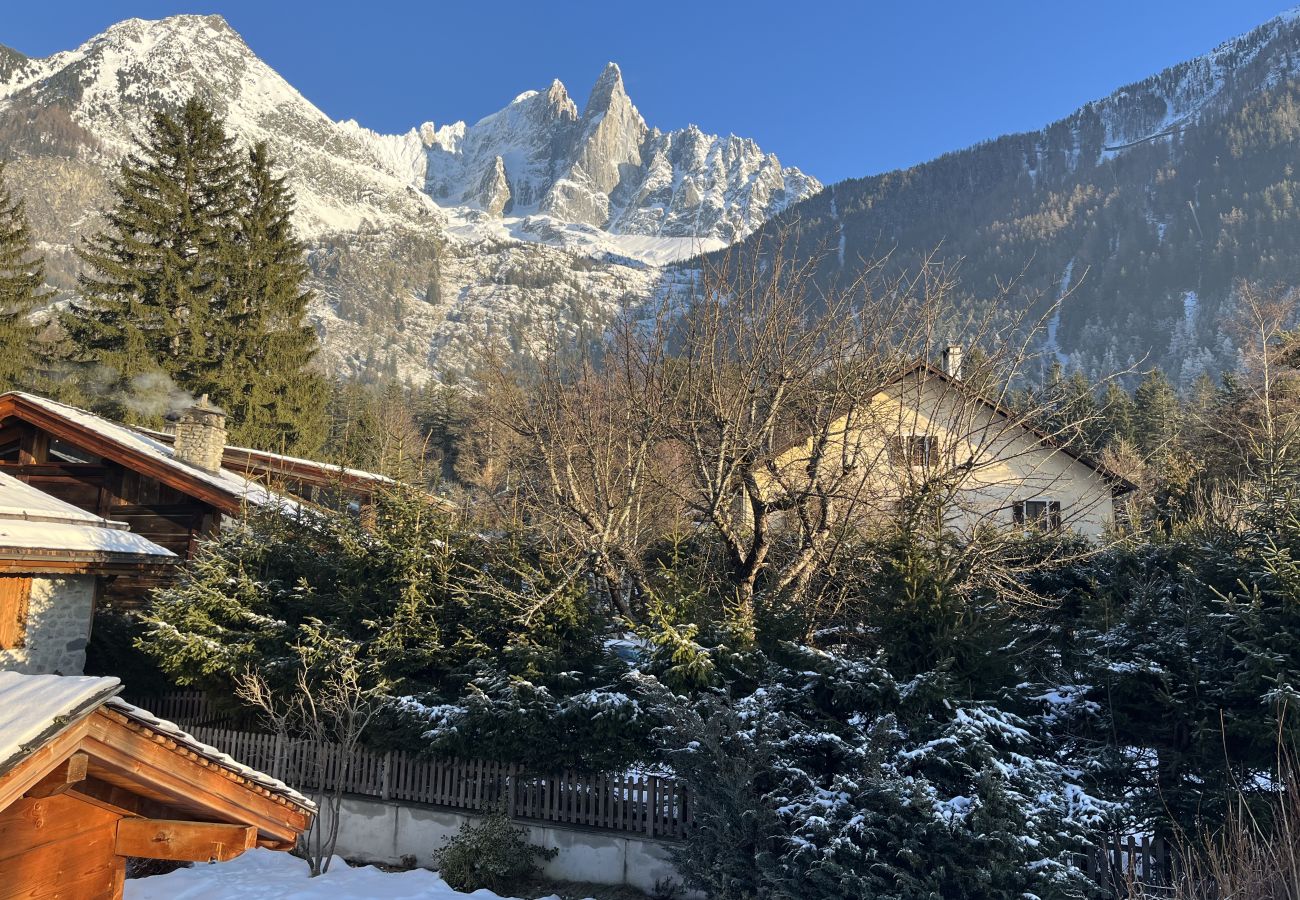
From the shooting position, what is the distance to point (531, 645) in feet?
31.5

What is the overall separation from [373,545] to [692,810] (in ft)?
17.9

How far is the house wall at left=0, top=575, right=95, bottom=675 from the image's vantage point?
1040 cm

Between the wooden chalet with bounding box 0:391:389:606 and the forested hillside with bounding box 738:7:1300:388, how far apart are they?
98779 millimetres

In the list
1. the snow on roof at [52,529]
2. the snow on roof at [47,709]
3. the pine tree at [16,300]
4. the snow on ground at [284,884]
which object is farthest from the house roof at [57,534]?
the pine tree at [16,300]

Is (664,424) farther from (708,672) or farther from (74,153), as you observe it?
(74,153)

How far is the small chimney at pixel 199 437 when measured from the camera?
15.9 meters

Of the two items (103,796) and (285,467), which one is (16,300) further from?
(103,796)

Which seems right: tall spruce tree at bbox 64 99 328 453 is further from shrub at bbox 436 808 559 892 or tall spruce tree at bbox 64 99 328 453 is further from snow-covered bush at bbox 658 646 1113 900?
snow-covered bush at bbox 658 646 1113 900

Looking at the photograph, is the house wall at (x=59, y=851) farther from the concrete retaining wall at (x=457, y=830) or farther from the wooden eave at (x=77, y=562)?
the wooden eave at (x=77, y=562)

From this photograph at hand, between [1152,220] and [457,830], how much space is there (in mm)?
187382

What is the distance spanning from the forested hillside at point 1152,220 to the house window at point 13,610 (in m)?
104

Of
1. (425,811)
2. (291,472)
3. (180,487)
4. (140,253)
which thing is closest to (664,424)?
(425,811)

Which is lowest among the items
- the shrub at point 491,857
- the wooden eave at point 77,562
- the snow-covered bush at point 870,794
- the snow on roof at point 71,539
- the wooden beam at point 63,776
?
the shrub at point 491,857

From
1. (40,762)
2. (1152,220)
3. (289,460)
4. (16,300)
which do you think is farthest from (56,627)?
(1152,220)
